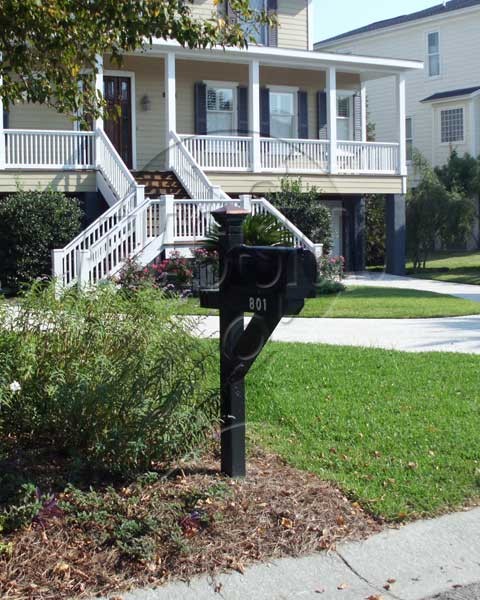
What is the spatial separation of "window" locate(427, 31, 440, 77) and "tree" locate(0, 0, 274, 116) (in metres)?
28.0

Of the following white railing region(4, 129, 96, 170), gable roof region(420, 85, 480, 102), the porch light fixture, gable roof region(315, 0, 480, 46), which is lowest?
white railing region(4, 129, 96, 170)

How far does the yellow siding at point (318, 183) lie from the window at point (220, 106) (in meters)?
2.64

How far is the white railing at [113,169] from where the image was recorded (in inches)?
754

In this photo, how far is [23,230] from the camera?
18328 mm

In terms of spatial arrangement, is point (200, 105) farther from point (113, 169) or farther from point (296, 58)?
point (113, 169)

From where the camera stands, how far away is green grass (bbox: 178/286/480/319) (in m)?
14.5

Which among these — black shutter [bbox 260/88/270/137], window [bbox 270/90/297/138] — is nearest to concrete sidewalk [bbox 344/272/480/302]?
window [bbox 270/90/297/138]

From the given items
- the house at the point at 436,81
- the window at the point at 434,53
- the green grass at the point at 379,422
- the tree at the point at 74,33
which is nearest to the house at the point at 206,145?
the tree at the point at 74,33

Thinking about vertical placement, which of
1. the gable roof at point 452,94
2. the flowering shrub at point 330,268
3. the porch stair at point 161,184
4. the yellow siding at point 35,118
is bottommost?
the flowering shrub at point 330,268

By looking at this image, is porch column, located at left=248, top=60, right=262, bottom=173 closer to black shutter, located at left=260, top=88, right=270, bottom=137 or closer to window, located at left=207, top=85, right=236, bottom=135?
window, located at left=207, top=85, right=236, bottom=135

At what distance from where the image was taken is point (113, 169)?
1973 centimetres

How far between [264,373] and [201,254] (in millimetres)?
8279

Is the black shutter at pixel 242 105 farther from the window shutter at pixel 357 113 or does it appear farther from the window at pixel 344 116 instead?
the window shutter at pixel 357 113

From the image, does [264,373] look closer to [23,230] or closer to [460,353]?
[460,353]
